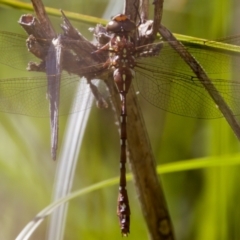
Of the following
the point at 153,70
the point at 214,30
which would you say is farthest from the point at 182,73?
the point at 214,30

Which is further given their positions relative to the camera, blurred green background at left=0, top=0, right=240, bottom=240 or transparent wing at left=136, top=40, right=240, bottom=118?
blurred green background at left=0, top=0, right=240, bottom=240

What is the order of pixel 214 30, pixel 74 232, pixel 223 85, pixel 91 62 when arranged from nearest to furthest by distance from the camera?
pixel 91 62 → pixel 223 85 → pixel 214 30 → pixel 74 232

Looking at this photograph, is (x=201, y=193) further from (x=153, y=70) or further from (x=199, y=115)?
(x=153, y=70)

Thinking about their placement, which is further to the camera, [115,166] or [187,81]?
[115,166]

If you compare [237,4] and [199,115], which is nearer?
[199,115]

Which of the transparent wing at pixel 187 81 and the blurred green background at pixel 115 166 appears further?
the blurred green background at pixel 115 166

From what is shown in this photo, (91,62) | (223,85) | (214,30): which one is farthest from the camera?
(214,30)

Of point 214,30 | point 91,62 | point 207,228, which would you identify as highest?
point 214,30

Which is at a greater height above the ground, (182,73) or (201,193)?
(182,73)
